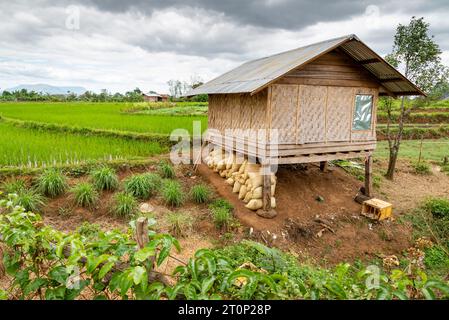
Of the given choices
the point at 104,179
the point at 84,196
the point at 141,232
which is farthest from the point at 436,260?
the point at 84,196

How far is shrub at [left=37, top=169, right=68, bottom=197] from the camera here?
7.79m

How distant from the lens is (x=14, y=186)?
24.8ft

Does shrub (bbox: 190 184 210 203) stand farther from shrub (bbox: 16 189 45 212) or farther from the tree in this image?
the tree

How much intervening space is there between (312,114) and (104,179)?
604cm

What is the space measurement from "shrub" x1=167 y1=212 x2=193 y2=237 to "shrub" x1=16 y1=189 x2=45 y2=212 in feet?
10.2

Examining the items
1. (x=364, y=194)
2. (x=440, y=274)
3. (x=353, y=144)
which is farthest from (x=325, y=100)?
(x=440, y=274)

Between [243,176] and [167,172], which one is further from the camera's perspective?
[167,172]

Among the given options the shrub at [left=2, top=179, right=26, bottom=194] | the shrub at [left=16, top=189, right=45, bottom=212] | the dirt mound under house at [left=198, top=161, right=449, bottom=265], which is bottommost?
the dirt mound under house at [left=198, top=161, right=449, bottom=265]

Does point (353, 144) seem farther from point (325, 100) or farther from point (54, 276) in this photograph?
point (54, 276)

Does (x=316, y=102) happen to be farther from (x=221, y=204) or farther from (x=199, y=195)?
(x=199, y=195)

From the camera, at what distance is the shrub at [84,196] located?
25.2 ft

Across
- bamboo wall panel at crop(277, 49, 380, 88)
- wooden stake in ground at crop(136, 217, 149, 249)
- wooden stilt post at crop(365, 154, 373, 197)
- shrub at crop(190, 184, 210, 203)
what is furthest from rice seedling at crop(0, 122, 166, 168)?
wooden stake in ground at crop(136, 217, 149, 249)

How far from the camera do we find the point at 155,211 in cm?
795
